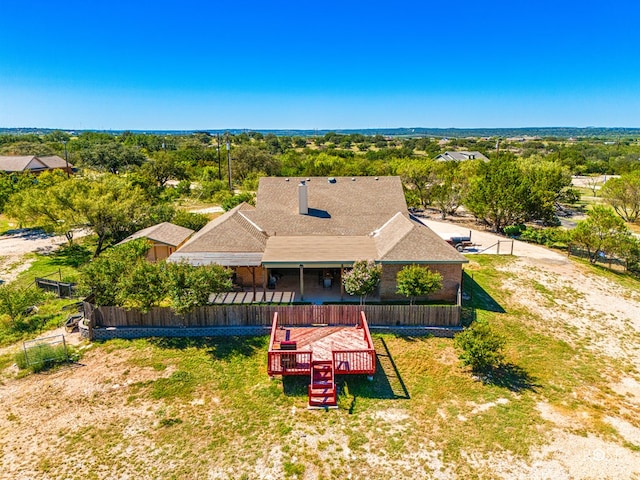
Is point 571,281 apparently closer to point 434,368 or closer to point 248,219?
point 434,368

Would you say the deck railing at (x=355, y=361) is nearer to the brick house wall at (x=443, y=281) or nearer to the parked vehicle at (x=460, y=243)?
the brick house wall at (x=443, y=281)

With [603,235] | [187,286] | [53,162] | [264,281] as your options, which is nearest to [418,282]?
[264,281]

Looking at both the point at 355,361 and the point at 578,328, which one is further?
the point at 578,328

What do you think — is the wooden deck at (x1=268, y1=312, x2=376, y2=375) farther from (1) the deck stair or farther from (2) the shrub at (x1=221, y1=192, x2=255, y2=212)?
(2) the shrub at (x1=221, y1=192, x2=255, y2=212)

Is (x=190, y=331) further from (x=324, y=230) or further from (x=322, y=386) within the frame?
(x=324, y=230)

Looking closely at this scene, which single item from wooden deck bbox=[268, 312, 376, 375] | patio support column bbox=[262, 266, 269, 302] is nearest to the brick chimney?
patio support column bbox=[262, 266, 269, 302]

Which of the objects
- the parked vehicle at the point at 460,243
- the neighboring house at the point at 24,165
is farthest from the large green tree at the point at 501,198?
the neighboring house at the point at 24,165

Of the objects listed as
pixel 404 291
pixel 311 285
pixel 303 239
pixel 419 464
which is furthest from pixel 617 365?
pixel 303 239
